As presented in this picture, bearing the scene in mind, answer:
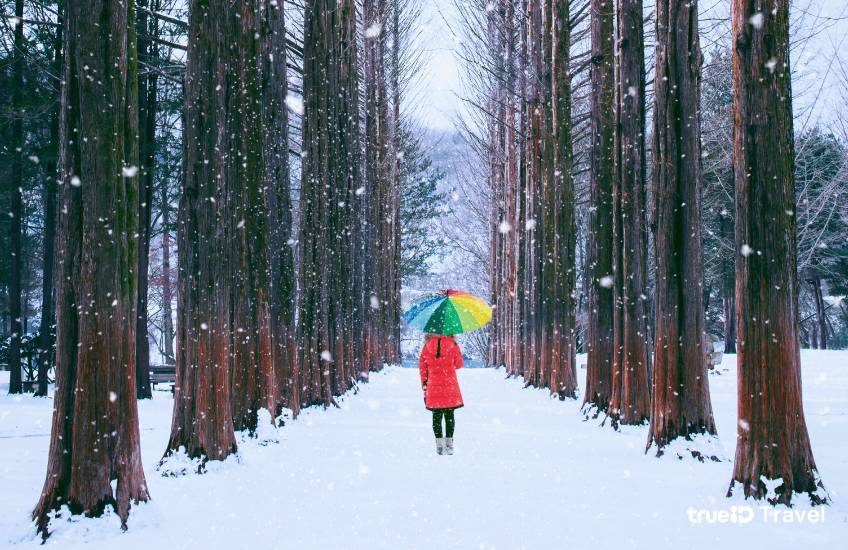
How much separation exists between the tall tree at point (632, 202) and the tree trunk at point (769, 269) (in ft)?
12.8

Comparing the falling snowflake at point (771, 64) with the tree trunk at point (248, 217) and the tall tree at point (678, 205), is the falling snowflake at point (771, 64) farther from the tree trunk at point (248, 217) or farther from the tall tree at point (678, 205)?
the tree trunk at point (248, 217)

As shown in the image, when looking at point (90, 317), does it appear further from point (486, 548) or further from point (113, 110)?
point (486, 548)

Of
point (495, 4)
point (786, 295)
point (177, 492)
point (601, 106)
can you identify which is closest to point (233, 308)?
point (177, 492)

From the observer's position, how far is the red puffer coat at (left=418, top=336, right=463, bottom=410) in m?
8.85

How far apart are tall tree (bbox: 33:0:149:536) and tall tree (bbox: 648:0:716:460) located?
5255mm

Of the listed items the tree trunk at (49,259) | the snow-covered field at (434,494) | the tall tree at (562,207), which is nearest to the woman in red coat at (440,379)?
the snow-covered field at (434,494)

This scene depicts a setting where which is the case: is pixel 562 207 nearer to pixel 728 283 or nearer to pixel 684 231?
pixel 684 231

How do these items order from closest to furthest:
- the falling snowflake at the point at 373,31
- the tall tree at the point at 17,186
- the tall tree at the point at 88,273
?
the tall tree at the point at 88,273, the tall tree at the point at 17,186, the falling snowflake at the point at 373,31

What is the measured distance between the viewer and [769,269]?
5.71 m

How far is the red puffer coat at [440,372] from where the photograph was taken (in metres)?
8.85

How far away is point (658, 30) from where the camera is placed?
7.94 metres

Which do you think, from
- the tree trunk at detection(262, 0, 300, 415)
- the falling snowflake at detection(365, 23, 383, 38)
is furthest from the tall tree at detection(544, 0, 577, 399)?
the falling snowflake at detection(365, 23, 383, 38)

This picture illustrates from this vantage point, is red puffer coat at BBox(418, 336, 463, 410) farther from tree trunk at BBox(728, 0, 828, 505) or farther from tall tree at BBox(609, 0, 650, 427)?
tree trunk at BBox(728, 0, 828, 505)

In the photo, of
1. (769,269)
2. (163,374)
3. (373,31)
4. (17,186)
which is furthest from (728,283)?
(769,269)
